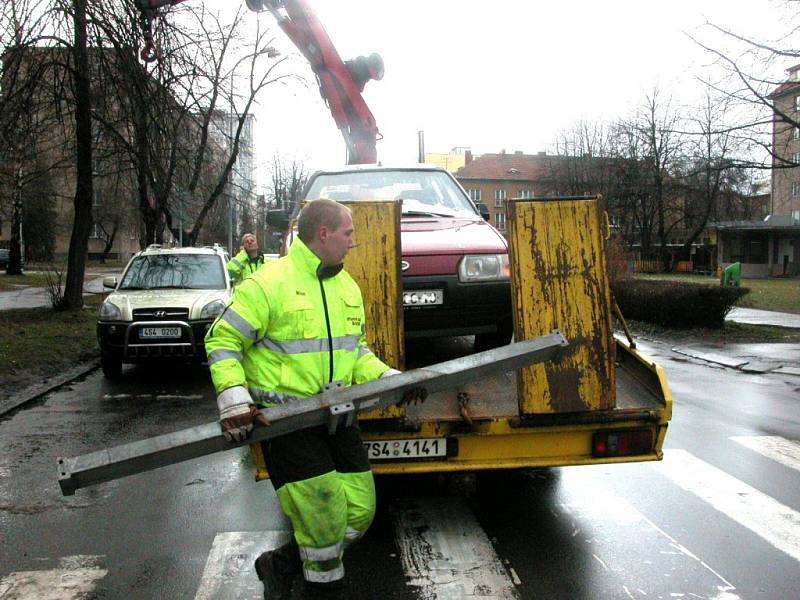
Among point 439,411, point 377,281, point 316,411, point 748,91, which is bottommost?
point 439,411

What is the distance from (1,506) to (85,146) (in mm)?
12350

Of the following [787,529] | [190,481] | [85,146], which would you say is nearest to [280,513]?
[190,481]

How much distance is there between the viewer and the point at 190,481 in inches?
226

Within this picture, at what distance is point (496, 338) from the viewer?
6266mm

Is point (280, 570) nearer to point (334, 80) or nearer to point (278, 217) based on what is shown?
point (278, 217)

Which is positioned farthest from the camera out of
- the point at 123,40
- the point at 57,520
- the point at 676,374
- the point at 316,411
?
the point at 123,40

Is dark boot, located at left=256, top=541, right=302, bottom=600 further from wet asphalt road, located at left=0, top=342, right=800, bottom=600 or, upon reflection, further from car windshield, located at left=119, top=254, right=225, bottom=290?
car windshield, located at left=119, top=254, right=225, bottom=290

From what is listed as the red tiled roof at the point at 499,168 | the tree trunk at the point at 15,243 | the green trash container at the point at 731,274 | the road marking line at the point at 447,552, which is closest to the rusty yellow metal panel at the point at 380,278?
the road marking line at the point at 447,552

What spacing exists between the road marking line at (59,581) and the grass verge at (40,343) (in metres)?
5.78

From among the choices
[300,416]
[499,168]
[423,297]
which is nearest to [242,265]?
[423,297]

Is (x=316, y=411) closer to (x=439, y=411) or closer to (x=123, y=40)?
(x=439, y=411)

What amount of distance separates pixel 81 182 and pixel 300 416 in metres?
15.3

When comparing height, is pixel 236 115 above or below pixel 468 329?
above

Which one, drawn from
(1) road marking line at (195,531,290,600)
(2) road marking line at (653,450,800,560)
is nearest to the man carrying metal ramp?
(1) road marking line at (195,531,290,600)
